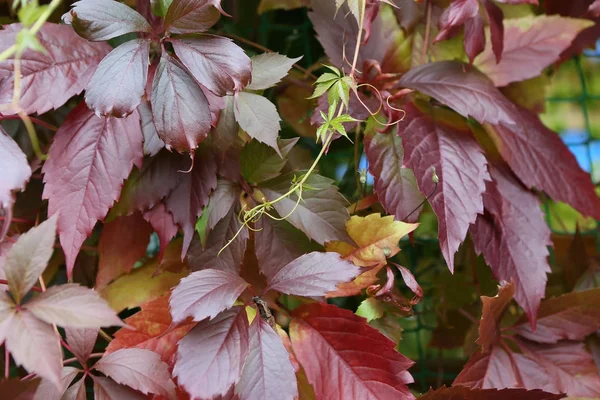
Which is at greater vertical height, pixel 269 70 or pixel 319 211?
pixel 269 70

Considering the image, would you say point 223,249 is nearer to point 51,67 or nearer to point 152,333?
point 152,333

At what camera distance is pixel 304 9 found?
915 mm

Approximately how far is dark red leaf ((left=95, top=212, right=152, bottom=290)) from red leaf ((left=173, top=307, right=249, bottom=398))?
203 mm

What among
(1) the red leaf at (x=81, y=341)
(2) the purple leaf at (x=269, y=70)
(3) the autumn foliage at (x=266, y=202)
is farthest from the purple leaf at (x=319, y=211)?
(1) the red leaf at (x=81, y=341)

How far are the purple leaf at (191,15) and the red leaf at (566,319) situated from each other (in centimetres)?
50

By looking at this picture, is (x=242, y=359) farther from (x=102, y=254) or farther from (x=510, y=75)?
(x=510, y=75)

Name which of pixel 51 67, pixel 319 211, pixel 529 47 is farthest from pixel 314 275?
pixel 529 47

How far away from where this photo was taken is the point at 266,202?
58cm


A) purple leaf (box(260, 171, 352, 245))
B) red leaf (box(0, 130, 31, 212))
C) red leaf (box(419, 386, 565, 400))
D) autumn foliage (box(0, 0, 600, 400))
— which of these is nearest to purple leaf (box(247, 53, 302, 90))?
autumn foliage (box(0, 0, 600, 400))

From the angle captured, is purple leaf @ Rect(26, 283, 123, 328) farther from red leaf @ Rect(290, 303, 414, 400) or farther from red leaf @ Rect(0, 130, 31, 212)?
red leaf @ Rect(290, 303, 414, 400)

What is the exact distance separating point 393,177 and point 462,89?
0.12 metres

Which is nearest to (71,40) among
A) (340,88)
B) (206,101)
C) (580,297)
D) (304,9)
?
(206,101)

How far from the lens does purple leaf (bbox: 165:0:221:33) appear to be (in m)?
0.51

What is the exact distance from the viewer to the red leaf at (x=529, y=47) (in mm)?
725
